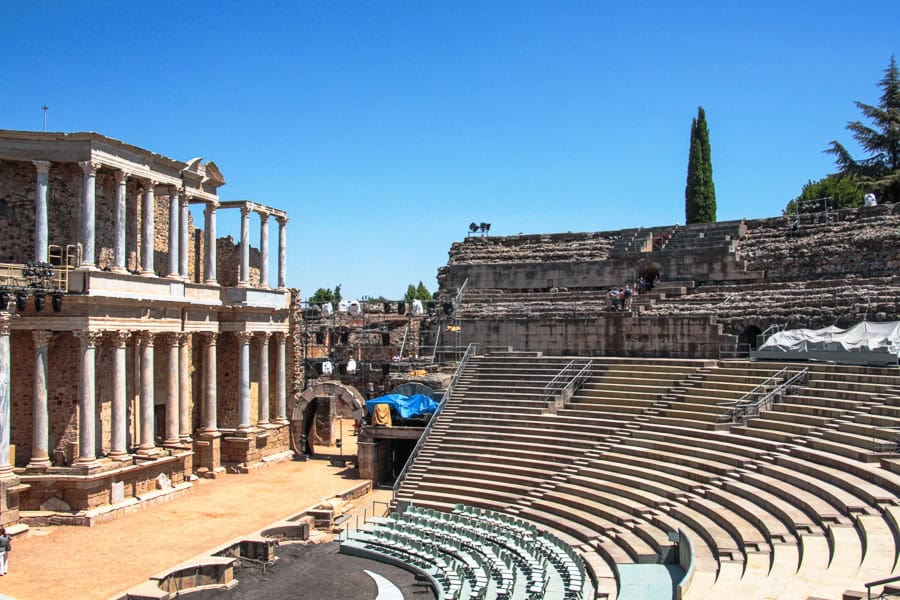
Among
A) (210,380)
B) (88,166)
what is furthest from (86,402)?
(210,380)

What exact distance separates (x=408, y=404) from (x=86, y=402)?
1113 cm

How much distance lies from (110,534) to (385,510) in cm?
798

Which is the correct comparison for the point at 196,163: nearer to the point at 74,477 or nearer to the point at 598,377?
the point at 74,477

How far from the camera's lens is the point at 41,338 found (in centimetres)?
2591

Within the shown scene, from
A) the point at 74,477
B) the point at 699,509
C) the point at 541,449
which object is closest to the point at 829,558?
the point at 699,509

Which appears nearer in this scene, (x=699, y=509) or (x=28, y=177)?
(x=699, y=509)

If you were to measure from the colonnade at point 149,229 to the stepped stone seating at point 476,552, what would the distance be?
12014 mm

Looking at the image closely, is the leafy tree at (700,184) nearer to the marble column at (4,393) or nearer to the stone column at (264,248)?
the stone column at (264,248)

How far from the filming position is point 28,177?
27.5 meters

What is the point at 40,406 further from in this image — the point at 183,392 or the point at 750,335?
the point at 750,335

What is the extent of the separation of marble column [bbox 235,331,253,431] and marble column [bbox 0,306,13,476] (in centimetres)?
1120

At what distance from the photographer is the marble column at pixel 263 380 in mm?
35906

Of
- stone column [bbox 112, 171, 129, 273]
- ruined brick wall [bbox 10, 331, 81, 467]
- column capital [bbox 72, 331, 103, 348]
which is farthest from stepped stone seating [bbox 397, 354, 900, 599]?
stone column [bbox 112, 171, 129, 273]

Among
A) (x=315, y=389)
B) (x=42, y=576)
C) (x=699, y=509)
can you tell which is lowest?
(x=42, y=576)
